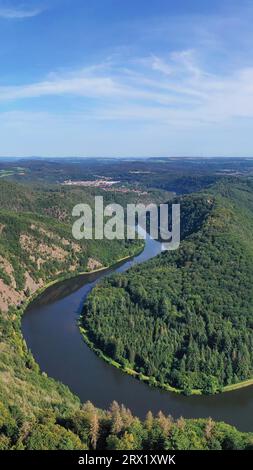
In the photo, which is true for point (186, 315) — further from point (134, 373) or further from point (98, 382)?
point (98, 382)

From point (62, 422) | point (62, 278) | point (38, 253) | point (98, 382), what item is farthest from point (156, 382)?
point (38, 253)

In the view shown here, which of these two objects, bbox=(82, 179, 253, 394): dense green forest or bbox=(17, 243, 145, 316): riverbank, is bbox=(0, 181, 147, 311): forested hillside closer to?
bbox=(17, 243, 145, 316): riverbank

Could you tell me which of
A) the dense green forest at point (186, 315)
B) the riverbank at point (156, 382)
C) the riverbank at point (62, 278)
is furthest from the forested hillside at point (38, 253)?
the riverbank at point (156, 382)

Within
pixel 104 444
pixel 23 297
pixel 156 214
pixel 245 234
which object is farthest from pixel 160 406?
pixel 156 214

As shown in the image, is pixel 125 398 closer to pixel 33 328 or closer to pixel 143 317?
pixel 143 317

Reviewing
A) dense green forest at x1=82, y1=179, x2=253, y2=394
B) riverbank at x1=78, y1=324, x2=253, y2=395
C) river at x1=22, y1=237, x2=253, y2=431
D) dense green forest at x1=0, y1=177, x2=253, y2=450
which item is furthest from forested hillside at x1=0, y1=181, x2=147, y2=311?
riverbank at x1=78, y1=324, x2=253, y2=395

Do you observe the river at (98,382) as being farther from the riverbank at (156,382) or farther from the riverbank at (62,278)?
the riverbank at (62,278)
